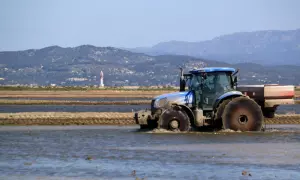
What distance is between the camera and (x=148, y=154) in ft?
74.6

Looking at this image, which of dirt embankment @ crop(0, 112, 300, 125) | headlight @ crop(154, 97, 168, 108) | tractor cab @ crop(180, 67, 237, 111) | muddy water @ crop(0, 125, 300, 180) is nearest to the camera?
muddy water @ crop(0, 125, 300, 180)

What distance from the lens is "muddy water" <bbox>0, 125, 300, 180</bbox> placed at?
61.7 ft

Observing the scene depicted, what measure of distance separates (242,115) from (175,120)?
264cm

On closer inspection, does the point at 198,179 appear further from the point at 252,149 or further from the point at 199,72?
the point at 199,72

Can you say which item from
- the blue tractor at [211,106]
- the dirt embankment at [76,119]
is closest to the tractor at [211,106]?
the blue tractor at [211,106]

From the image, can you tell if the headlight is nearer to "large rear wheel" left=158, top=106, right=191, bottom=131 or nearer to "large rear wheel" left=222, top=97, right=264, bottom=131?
"large rear wheel" left=158, top=106, right=191, bottom=131

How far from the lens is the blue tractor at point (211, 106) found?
94.6 feet

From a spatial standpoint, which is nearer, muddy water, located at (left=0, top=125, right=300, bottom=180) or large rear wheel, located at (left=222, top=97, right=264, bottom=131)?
muddy water, located at (left=0, top=125, right=300, bottom=180)

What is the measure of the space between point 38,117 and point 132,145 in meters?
16.3

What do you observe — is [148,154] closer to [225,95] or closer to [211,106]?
[211,106]

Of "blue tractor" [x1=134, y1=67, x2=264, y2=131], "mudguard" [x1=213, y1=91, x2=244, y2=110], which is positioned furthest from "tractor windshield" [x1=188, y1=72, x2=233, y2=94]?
"mudguard" [x1=213, y1=91, x2=244, y2=110]

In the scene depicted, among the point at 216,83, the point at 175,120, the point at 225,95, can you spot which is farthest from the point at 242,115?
the point at 175,120

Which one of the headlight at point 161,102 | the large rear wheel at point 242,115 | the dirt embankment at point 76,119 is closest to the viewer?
Result: the large rear wheel at point 242,115

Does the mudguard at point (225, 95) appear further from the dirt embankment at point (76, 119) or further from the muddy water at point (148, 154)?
the dirt embankment at point (76, 119)
